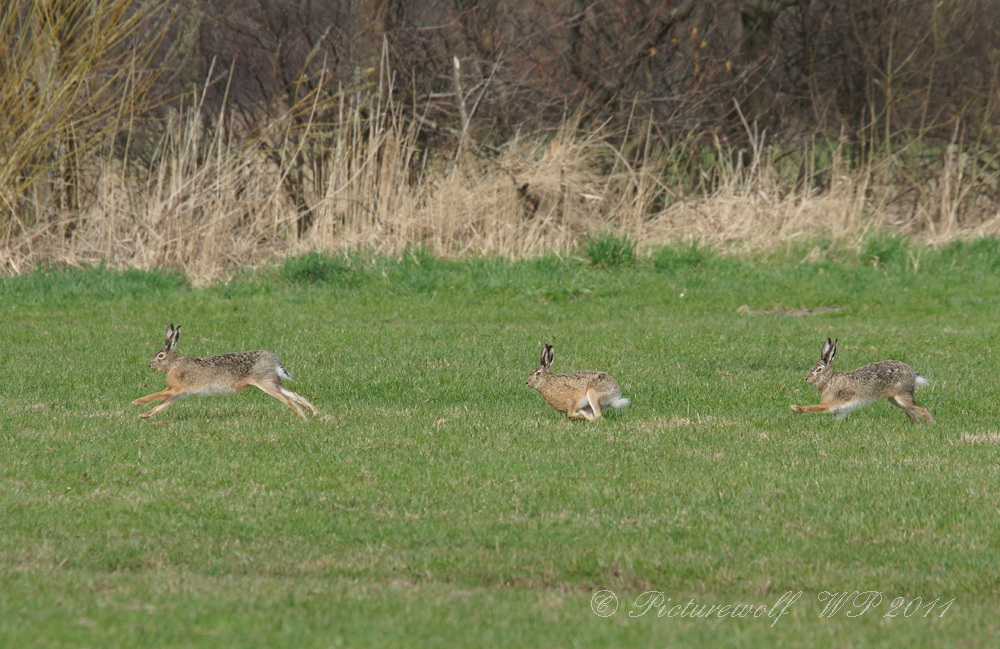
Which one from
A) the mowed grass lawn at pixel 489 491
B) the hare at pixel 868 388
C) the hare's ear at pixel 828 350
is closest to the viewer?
the mowed grass lawn at pixel 489 491

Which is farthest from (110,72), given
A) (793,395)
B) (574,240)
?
(793,395)

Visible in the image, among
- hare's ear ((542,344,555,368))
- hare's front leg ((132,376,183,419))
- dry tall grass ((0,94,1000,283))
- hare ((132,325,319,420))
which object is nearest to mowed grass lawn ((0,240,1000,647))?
hare's front leg ((132,376,183,419))

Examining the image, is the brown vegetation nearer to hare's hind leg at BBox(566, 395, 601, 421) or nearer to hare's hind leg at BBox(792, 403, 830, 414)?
hare's hind leg at BBox(566, 395, 601, 421)

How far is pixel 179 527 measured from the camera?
6.03 meters

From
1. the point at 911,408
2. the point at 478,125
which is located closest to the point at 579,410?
the point at 911,408

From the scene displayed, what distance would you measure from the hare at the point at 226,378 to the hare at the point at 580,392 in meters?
1.71

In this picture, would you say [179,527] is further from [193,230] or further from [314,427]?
[193,230]

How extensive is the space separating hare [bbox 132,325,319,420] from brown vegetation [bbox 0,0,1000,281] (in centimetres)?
768

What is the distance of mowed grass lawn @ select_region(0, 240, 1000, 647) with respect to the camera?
4.68 metres

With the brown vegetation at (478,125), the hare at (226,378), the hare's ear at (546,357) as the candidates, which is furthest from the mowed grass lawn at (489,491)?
the brown vegetation at (478,125)

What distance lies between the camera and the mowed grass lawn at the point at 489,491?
4.68 m

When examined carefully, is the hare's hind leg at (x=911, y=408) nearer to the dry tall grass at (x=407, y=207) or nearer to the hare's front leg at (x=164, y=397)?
the hare's front leg at (x=164, y=397)

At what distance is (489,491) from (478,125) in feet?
45.9

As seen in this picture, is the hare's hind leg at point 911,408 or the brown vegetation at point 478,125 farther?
the brown vegetation at point 478,125
